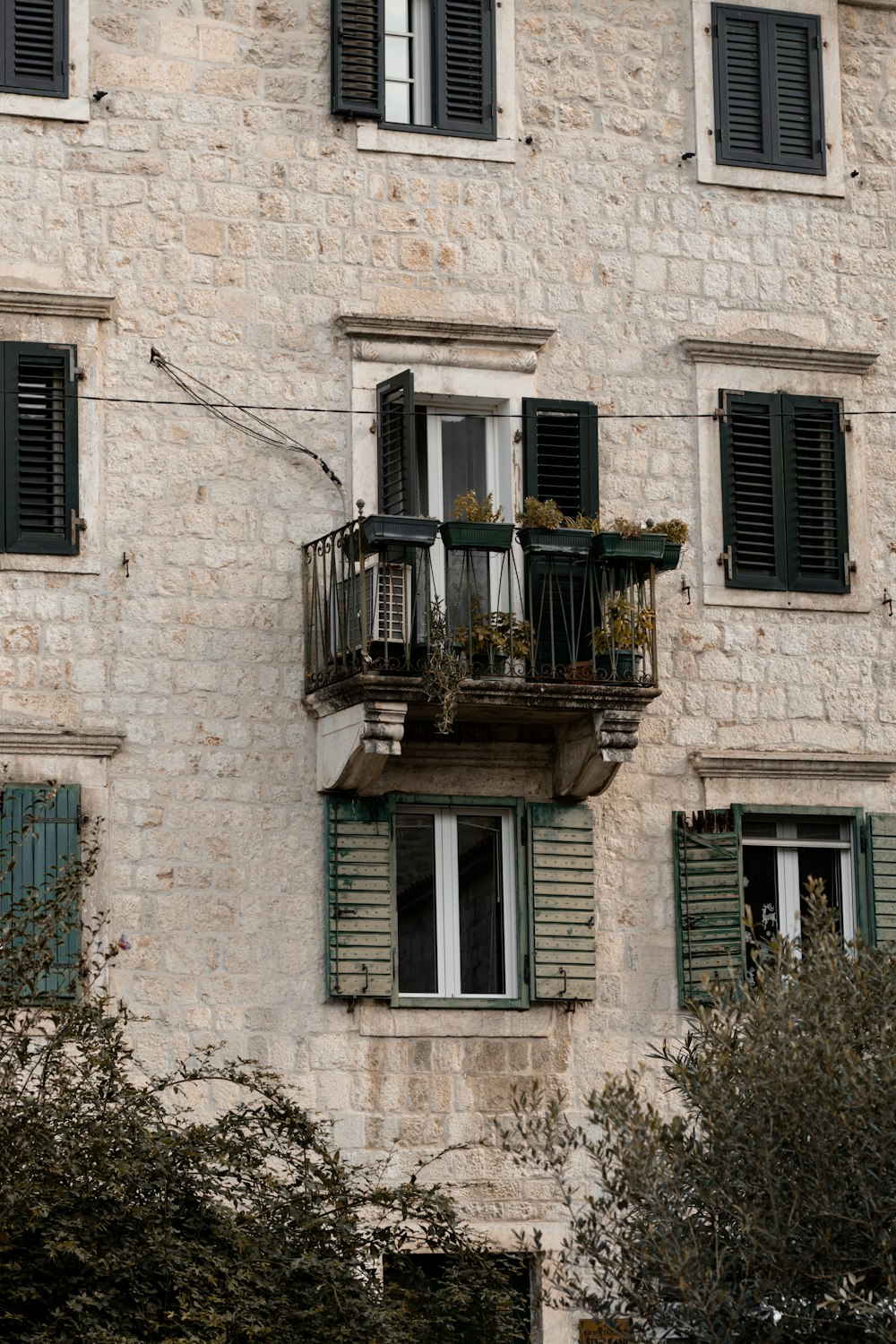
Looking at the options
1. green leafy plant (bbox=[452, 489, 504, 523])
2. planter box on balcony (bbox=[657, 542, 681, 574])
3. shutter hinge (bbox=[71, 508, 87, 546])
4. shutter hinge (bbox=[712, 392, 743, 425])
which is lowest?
planter box on balcony (bbox=[657, 542, 681, 574])

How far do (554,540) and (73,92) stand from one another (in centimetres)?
420

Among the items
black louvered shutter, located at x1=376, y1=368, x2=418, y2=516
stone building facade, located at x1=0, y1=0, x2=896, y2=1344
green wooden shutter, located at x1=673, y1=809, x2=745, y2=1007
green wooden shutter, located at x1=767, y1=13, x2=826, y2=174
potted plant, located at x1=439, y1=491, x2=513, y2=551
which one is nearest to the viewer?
potted plant, located at x1=439, y1=491, x2=513, y2=551

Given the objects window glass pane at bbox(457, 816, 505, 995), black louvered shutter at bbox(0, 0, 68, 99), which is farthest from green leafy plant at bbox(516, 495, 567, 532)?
black louvered shutter at bbox(0, 0, 68, 99)

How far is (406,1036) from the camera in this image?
16156mm

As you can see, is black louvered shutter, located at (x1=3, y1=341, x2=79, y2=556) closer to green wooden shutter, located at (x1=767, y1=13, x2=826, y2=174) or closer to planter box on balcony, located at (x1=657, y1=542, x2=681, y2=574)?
planter box on balcony, located at (x1=657, y1=542, x2=681, y2=574)

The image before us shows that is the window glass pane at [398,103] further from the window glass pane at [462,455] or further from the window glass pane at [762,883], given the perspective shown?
the window glass pane at [762,883]

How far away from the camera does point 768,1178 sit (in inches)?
429

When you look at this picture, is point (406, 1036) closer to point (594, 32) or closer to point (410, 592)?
point (410, 592)

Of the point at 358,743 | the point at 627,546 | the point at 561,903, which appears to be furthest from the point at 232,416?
the point at 561,903

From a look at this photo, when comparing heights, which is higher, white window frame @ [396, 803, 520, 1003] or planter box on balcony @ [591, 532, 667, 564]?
planter box on balcony @ [591, 532, 667, 564]

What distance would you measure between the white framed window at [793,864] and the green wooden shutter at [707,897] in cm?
30

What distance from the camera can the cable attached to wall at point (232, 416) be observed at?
1644 cm

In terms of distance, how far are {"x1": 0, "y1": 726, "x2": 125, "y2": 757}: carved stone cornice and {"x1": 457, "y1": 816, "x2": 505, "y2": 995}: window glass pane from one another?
2392 mm

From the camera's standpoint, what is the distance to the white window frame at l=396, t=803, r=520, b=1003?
650 inches
